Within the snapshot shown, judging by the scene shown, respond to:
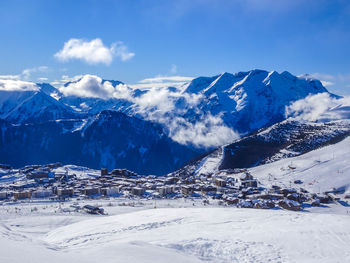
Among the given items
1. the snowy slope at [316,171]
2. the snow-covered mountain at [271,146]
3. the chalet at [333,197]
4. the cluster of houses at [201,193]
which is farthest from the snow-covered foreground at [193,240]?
the snow-covered mountain at [271,146]

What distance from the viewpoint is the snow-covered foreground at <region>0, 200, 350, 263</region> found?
55.5 feet

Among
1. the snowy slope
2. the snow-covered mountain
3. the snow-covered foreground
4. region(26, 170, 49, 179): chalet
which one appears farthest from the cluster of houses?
the snow-covered mountain

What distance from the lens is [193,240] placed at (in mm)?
20234

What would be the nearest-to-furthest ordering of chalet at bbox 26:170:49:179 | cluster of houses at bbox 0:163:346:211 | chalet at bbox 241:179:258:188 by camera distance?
cluster of houses at bbox 0:163:346:211 → chalet at bbox 241:179:258:188 → chalet at bbox 26:170:49:179

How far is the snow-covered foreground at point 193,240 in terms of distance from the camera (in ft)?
55.5

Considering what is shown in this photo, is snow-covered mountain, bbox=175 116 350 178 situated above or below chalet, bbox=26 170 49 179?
above

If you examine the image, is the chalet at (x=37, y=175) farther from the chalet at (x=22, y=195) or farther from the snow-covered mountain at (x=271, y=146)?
the snow-covered mountain at (x=271, y=146)

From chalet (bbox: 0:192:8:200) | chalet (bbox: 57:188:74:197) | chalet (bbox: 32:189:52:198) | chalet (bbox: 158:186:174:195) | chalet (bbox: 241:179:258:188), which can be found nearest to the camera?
chalet (bbox: 0:192:8:200)

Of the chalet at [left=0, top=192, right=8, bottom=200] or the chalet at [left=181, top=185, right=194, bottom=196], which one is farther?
the chalet at [left=181, top=185, right=194, bottom=196]

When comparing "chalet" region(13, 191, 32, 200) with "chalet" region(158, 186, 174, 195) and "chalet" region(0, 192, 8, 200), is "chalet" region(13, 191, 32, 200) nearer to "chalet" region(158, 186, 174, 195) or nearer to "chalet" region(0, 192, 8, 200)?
"chalet" region(0, 192, 8, 200)

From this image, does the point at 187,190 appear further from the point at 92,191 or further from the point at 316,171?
the point at 316,171

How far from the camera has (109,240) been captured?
21.8 m

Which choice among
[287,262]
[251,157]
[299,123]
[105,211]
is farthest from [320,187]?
[299,123]

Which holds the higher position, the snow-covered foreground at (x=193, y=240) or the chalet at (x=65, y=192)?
the chalet at (x=65, y=192)
